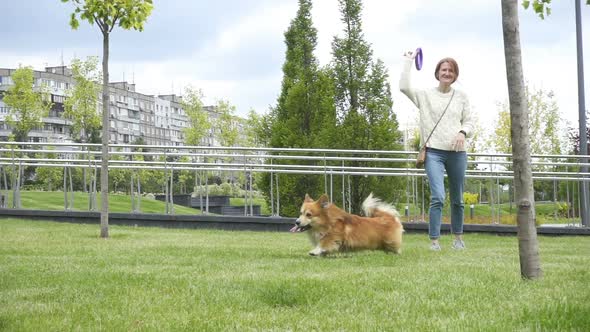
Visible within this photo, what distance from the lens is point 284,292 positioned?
4.68 metres

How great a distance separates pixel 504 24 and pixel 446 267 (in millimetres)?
2204

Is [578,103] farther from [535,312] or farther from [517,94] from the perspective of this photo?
[535,312]

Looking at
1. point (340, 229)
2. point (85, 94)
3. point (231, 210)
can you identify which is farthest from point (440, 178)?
point (85, 94)

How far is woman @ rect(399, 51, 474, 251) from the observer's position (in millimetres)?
8430

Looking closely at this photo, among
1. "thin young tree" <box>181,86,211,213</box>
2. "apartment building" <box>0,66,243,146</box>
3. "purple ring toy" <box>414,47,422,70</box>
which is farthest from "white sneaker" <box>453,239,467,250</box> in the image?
"apartment building" <box>0,66,243,146</box>

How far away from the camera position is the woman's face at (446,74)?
8.47 meters

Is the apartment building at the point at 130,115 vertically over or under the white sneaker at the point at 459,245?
over

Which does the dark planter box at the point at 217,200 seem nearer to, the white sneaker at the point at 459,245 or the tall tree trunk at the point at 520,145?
the white sneaker at the point at 459,245

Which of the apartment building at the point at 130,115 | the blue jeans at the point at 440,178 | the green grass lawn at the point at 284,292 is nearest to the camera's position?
the green grass lawn at the point at 284,292

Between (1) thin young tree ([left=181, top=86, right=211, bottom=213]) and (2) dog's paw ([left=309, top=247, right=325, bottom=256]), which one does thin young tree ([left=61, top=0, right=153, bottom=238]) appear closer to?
(2) dog's paw ([left=309, top=247, right=325, bottom=256])

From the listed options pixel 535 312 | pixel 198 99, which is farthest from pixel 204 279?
pixel 198 99

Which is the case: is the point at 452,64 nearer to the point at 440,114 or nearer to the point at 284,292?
the point at 440,114

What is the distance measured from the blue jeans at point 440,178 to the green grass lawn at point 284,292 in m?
0.71

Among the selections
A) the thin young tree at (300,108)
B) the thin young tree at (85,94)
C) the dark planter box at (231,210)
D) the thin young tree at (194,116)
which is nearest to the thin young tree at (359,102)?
the thin young tree at (300,108)
